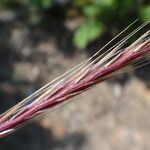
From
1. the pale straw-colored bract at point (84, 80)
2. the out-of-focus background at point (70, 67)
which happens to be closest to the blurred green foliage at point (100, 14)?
the out-of-focus background at point (70, 67)

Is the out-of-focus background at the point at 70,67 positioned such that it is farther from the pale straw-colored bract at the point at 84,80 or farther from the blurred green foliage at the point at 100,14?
the pale straw-colored bract at the point at 84,80

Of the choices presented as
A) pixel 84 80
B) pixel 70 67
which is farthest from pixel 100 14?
pixel 84 80

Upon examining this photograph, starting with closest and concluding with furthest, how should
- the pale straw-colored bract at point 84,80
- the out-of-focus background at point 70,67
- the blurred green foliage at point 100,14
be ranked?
the pale straw-colored bract at point 84,80, the out-of-focus background at point 70,67, the blurred green foliage at point 100,14

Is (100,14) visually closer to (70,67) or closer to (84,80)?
(70,67)

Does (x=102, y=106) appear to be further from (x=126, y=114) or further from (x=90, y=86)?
(x=90, y=86)

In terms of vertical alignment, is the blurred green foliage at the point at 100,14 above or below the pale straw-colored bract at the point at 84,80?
above

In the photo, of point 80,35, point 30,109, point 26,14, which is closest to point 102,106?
point 80,35

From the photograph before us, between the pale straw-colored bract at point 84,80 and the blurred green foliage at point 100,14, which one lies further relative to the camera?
the blurred green foliage at point 100,14

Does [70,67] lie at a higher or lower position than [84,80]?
higher
